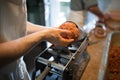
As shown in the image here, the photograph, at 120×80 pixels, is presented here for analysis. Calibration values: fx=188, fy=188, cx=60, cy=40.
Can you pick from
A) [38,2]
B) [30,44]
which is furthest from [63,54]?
[38,2]

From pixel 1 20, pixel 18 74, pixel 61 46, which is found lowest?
pixel 18 74

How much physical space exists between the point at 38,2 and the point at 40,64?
1.41m

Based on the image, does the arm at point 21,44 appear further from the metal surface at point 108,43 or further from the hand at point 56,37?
the metal surface at point 108,43

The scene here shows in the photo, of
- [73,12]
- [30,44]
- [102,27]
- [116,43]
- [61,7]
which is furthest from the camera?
[61,7]

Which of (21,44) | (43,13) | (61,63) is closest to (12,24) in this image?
(21,44)

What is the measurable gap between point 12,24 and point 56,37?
0.57 ft

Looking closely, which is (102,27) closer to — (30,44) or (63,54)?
(63,54)

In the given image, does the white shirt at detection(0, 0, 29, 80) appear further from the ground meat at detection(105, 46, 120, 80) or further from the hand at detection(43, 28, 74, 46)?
the ground meat at detection(105, 46, 120, 80)

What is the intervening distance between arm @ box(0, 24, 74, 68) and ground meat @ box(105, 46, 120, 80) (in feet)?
0.76

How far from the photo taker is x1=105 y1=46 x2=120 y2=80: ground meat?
76 centimetres

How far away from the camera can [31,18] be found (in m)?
2.10

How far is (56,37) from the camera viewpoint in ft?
2.42

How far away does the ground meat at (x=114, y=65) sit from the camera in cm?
76

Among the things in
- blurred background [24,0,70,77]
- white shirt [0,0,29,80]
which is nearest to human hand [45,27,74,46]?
white shirt [0,0,29,80]
